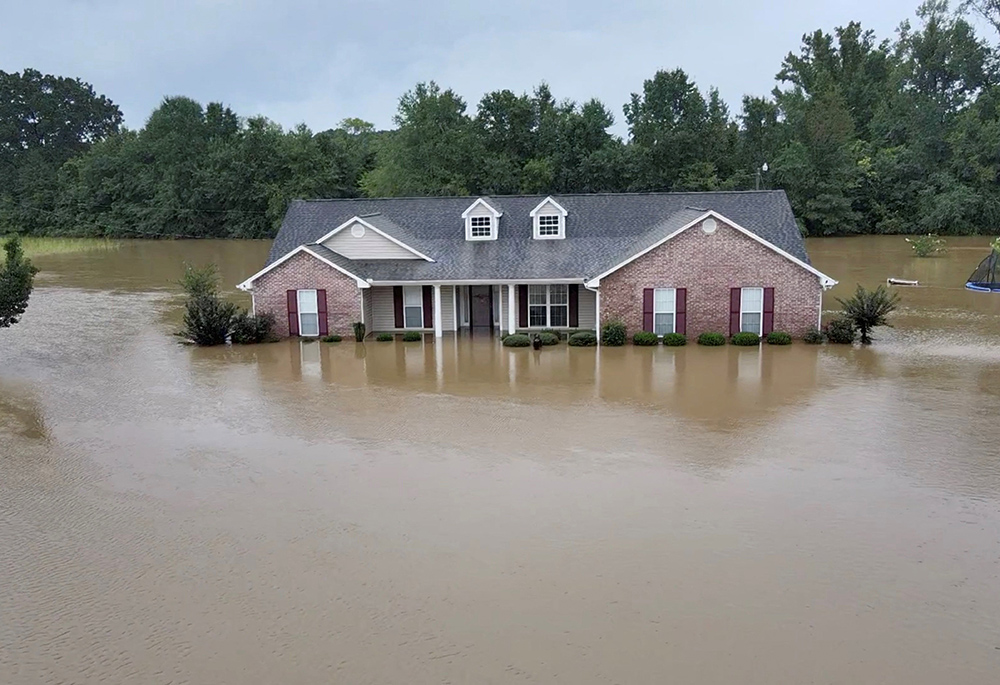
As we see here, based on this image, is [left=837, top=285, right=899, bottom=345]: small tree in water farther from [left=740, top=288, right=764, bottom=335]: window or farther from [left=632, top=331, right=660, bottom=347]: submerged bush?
[left=632, top=331, right=660, bottom=347]: submerged bush

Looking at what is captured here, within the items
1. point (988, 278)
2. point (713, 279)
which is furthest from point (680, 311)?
point (988, 278)

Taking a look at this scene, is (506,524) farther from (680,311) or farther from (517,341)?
(680,311)

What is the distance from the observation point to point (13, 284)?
25.0 meters

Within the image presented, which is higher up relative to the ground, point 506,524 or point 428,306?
point 428,306

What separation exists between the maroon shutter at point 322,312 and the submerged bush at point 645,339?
36.1 ft

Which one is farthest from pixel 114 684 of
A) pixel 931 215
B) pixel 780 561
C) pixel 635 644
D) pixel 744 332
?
pixel 931 215

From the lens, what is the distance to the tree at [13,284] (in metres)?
24.9

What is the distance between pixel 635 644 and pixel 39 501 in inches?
428

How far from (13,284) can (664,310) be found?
68.3ft

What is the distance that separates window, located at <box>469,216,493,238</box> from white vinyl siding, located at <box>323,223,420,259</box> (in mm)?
2764

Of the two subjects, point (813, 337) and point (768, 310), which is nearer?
point (813, 337)

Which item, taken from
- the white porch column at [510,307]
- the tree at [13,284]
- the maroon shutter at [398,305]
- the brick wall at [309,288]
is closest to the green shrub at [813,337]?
the white porch column at [510,307]

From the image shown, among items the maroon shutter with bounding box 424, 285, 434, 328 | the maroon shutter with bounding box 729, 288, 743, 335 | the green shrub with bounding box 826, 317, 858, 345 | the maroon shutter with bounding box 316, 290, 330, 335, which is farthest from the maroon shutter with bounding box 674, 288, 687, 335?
the maroon shutter with bounding box 316, 290, 330, 335

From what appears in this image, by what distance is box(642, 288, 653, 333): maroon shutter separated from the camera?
92.1 feet
